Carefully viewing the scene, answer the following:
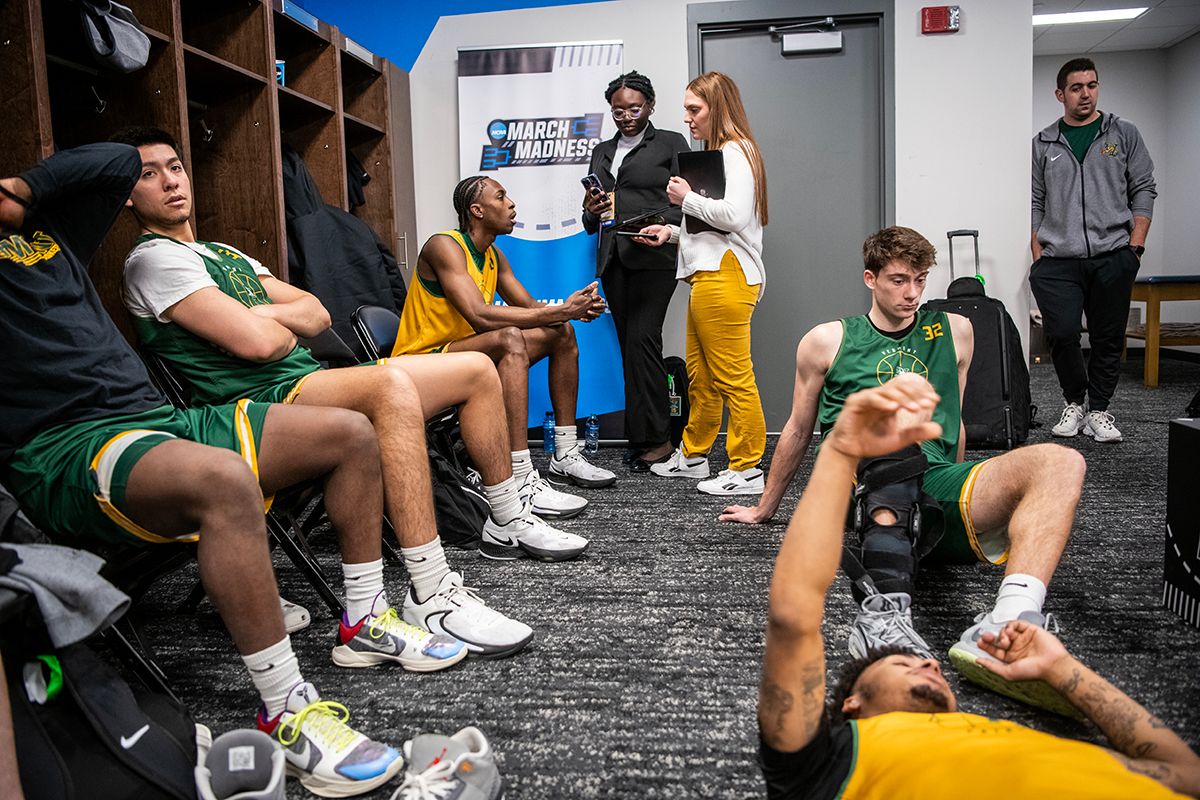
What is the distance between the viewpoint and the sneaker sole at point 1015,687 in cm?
141

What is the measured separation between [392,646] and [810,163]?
338 cm

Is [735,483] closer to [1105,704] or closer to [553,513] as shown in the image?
[553,513]

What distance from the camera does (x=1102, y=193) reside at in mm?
3836

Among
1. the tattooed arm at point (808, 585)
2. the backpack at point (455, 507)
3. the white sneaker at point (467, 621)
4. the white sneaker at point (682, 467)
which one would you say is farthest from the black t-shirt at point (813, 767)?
the white sneaker at point (682, 467)

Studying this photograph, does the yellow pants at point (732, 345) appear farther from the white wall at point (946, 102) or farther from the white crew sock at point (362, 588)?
the white crew sock at point (362, 588)

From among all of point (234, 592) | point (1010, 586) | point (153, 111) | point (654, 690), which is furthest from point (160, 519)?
point (153, 111)

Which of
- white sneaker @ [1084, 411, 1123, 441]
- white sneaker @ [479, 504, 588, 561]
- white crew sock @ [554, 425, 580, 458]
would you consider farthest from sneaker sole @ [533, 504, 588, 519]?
white sneaker @ [1084, 411, 1123, 441]

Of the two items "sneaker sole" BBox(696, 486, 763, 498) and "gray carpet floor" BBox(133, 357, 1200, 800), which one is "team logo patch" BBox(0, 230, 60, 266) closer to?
"gray carpet floor" BBox(133, 357, 1200, 800)

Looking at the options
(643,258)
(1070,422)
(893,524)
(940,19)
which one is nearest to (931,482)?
(893,524)

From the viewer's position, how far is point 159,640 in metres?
1.98

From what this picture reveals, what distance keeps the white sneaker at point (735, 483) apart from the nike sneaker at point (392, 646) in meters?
1.60

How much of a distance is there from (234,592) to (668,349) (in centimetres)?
323

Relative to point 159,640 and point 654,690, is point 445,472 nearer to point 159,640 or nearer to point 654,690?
point 159,640

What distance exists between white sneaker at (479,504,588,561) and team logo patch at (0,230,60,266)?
1.31m
